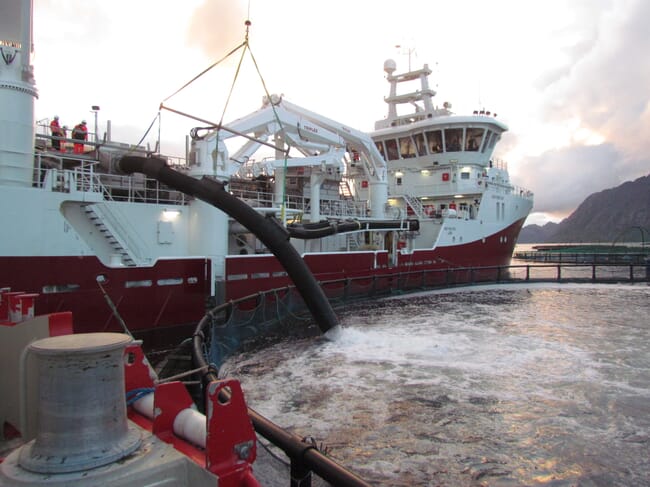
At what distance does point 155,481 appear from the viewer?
1.94 m

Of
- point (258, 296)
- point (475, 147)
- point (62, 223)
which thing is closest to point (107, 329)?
point (62, 223)

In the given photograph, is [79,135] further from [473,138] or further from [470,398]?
[473,138]

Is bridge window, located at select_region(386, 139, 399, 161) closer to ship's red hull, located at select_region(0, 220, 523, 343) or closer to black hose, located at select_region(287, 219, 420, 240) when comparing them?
black hose, located at select_region(287, 219, 420, 240)

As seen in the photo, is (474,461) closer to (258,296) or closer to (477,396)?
(477,396)

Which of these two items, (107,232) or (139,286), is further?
(107,232)

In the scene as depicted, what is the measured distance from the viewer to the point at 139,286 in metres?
10.8

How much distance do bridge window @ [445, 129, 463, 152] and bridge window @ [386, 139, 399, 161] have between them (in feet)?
10.6

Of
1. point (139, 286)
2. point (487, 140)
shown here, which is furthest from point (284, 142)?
point (487, 140)

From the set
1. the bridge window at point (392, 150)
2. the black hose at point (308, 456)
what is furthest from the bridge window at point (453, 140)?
the black hose at point (308, 456)

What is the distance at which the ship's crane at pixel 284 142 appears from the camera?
12.5 meters

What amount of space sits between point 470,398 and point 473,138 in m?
22.6

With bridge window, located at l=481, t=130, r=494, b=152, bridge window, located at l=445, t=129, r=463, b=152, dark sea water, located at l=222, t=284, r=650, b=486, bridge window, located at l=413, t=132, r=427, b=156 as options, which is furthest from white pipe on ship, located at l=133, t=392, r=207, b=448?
bridge window, located at l=481, t=130, r=494, b=152

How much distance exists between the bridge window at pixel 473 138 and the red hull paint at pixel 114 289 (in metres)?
19.3

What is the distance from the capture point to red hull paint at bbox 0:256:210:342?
30.8ft
